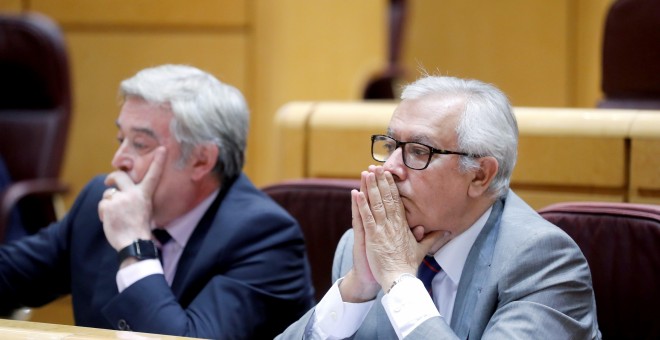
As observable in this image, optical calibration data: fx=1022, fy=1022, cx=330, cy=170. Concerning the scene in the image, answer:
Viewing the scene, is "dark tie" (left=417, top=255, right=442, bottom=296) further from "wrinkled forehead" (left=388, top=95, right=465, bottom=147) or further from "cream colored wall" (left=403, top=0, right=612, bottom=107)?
"cream colored wall" (left=403, top=0, right=612, bottom=107)

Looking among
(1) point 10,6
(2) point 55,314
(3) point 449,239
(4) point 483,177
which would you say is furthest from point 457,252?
(1) point 10,6

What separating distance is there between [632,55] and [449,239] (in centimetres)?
118

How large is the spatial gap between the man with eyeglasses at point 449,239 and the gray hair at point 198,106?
52cm

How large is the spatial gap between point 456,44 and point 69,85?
2256 millimetres

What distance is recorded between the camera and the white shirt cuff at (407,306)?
63.1 inches

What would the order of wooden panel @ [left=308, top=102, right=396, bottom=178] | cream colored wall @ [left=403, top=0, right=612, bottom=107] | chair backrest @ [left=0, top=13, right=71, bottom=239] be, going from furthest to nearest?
cream colored wall @ [left=403, top=0, right=612, bottom=107]
chair backrest @ [left=0, top=13, right=71, bottom=239]
wooden panel @ [left=308, top=102, right=396, bottom=178]

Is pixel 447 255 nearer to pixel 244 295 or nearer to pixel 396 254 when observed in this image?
pixel 396 254

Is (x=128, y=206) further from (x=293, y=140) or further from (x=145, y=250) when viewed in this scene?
(x=293, y=140)

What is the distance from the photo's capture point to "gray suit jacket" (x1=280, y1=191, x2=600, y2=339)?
Result: 5.19 ft

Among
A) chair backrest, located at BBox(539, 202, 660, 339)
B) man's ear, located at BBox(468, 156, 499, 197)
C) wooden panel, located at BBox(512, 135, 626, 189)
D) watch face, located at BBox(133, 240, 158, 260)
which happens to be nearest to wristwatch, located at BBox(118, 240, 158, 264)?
watch face, located at BBox(133, 240, 158, 260)

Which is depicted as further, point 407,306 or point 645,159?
point 645,159

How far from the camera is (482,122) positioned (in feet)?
5.64

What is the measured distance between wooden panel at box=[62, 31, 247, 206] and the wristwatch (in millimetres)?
2688

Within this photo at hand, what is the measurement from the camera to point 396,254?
169 cm
